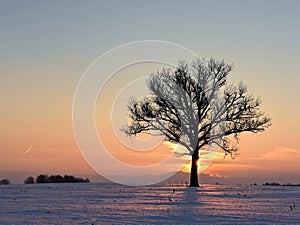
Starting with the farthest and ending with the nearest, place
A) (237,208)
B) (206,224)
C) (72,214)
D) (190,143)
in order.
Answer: (190,143) → (237,208) → (72,214) → (206,224)

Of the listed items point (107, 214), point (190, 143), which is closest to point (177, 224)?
point (107, 214)

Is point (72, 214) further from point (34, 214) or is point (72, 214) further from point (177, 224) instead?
point (177, 224)

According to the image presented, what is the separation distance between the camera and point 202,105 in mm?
40062

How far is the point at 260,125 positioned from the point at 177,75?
293 inches

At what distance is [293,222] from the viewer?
1453 centimetres

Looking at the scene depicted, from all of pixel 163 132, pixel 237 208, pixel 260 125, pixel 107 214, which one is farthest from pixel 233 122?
pixel 107 214

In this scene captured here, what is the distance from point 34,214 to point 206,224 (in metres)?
5.83

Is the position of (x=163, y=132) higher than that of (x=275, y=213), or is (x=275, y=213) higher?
(x=163, y=132)

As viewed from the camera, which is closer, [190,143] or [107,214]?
[107,214]

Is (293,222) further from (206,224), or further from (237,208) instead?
(237,208)

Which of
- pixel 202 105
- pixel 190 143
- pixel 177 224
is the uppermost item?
pixel 202 105

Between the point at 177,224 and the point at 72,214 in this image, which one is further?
the point at 72,214

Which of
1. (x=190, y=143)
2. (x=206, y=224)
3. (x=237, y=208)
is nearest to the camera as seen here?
(x=206, y=224)

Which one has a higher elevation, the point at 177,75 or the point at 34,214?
the point at 177,75
